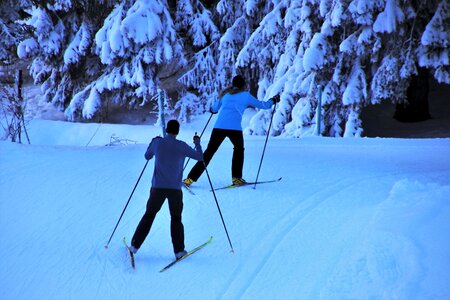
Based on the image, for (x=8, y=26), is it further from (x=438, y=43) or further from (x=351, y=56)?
(x=438, y=43)

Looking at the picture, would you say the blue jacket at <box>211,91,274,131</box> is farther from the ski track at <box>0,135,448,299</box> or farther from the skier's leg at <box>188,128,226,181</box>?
the ski track at <box>0,135,448,299</box>

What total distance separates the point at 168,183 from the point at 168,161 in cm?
21

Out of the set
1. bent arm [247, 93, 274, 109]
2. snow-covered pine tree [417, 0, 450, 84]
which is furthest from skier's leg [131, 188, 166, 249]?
snow-covered pine tree [417, 0, 450, 84]

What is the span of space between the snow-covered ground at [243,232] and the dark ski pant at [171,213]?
0.77 feet

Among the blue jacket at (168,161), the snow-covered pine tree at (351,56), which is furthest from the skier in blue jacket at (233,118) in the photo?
the snow-covered pine tree at (351,56)

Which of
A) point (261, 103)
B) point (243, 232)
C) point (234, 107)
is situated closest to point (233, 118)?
point (234, 107)

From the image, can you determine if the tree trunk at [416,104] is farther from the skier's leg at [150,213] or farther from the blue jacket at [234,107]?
the skier's leg at [150,213]

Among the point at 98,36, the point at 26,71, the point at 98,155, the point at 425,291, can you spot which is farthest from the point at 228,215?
the point at 26,71

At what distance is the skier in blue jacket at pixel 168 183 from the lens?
17.2 ft

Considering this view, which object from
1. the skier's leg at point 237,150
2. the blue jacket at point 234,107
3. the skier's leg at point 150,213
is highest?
the blue jacket at point 234,107

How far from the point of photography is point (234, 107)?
7.47 m

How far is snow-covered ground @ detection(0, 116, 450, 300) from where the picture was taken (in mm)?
4840

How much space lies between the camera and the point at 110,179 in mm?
8039

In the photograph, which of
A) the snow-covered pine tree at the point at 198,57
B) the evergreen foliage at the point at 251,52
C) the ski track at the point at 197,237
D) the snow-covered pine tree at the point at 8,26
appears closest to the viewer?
the ski track at the point at 197,237
